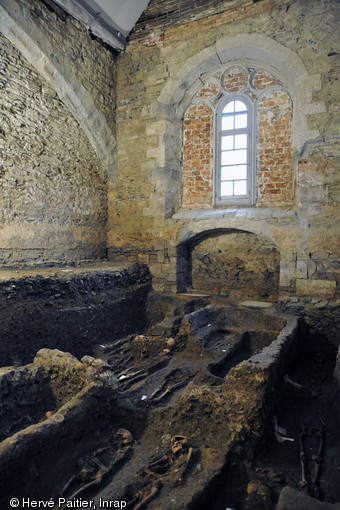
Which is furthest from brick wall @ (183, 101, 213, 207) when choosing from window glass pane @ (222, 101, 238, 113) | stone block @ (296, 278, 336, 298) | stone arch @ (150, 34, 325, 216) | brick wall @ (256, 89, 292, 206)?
stone block @ (296, 278, 336, 298)

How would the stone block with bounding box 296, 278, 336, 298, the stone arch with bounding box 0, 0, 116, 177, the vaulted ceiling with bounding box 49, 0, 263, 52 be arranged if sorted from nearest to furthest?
the stone arch with bounding box 0, 0, 116, 177, the stone block with bounding box 296, 278, 336, 298, the vaulted ceiling with bounding box 49, 0, 263, 52

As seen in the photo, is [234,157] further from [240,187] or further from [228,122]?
[228,122]

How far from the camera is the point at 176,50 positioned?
6.77 meters

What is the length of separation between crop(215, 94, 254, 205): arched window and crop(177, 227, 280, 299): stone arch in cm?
75

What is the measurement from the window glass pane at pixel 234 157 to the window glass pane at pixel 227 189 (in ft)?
1.31

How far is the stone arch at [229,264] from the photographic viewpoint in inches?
255

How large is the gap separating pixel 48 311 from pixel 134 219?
3.05 metres

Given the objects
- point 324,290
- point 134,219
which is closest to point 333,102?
point 324,290

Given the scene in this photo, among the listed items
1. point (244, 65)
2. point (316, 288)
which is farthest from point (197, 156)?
point (316, 288)

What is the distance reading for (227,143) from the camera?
22.2 feet

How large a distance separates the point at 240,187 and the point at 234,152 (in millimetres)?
710

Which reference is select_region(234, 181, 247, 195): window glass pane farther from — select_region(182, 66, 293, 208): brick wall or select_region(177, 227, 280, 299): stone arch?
select_region(177, 227, 280, 299): stone arch

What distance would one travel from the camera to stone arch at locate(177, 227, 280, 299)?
6480 millimetres

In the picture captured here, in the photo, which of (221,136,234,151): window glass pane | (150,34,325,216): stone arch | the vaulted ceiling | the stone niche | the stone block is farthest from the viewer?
(221,136,234,151): window glass pane
